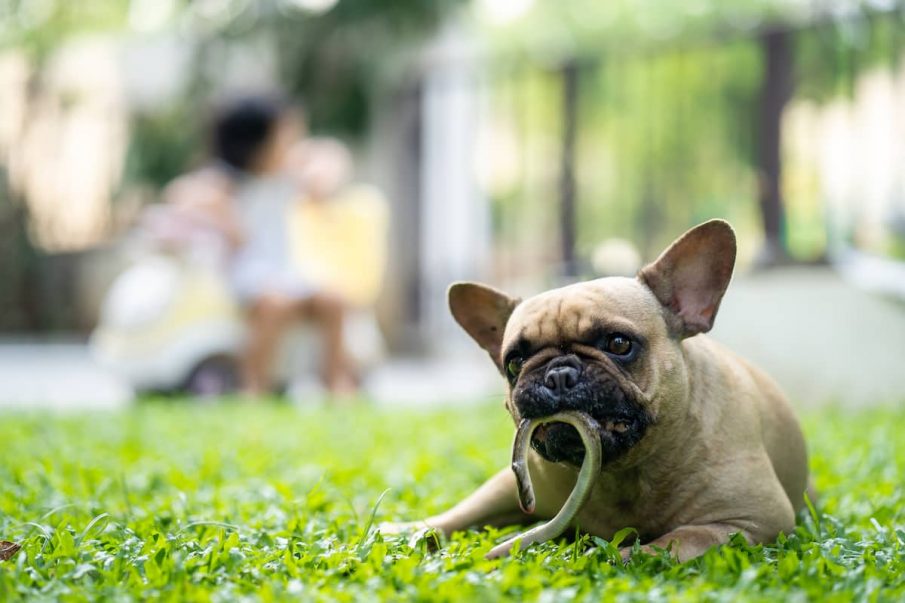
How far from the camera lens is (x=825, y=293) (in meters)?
6.16

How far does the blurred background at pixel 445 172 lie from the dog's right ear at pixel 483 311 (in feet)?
12.8

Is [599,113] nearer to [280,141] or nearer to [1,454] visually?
[280,141]

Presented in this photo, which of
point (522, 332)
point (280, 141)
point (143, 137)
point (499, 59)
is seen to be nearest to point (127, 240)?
point (143, 137)

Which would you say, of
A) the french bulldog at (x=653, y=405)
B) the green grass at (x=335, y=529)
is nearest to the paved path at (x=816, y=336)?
the green grass at (x=335, y=529)

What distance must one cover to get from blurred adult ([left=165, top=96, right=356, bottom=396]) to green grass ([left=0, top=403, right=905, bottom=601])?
222 cm

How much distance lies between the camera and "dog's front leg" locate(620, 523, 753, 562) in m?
2.24

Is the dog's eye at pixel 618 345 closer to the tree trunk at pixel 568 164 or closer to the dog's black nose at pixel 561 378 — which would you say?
the dog's black nose at pixel 561 378

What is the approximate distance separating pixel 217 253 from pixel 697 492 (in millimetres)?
5428

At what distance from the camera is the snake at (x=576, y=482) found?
2.16 metres

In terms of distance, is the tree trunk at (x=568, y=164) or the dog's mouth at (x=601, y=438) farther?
the tree trunk at (x=568, y=164)

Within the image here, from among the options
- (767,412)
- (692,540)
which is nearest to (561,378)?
(692,540)

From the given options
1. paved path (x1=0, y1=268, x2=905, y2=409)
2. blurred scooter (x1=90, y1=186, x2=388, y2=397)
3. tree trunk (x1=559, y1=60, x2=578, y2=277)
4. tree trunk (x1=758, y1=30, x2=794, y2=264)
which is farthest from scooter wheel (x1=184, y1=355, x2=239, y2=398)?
tree trunk (x1=758, y1=30, x2=794, y2=264)

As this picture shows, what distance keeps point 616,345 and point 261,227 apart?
17.8 feet

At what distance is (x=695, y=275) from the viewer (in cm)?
250
